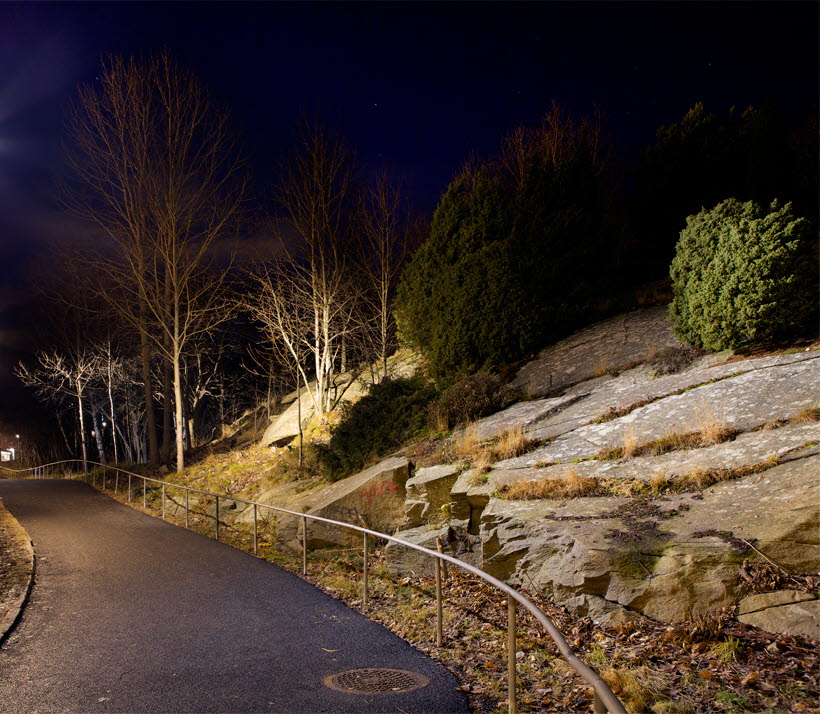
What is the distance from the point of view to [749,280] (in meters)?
10.7

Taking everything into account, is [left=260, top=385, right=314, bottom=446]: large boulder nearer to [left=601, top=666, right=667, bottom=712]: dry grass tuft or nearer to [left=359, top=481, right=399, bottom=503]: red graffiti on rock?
[left=359, top=481, right=399, bottom=503]: red graffiti on rock

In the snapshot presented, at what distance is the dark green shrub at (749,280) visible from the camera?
408 inches

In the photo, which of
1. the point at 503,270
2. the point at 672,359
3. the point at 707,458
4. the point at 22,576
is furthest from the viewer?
the point at 503,270

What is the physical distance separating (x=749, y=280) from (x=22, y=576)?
1274 centimetres

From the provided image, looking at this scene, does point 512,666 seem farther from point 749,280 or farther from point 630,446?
point 749,280

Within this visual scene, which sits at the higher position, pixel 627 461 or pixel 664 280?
pixel 664 280

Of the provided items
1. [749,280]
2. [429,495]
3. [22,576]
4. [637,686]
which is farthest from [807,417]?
[22,576]

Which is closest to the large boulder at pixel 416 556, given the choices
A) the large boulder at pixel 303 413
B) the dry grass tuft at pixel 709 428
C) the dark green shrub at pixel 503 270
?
the dry grass tuft at pixel 709 428

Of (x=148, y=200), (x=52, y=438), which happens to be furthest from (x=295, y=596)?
(x=52, y=438)

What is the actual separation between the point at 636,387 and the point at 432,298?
7076 mm

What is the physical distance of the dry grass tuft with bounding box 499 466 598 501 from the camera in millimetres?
8156

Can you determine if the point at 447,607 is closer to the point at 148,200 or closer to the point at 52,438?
the point at 148,200

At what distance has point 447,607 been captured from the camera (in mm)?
7508

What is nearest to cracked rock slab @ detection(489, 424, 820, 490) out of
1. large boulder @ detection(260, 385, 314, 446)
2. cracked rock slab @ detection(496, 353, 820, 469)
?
cracked rock slab @ detection(496, 353, 820, 469)
